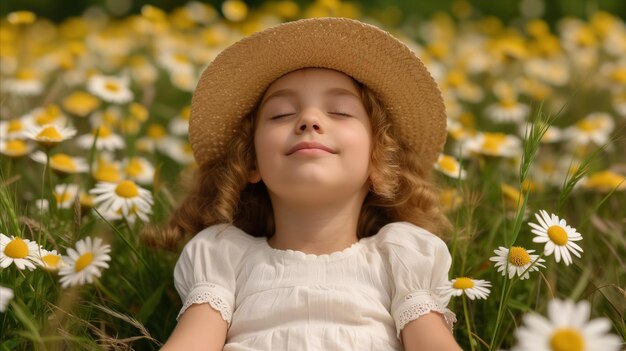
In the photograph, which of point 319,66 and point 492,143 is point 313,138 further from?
point 492,143

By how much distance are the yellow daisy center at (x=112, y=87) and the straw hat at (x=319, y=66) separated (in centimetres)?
102

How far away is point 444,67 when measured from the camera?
168 inches

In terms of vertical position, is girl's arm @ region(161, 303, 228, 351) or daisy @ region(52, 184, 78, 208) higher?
girl's arm @ region(161, 303, 228, 351)

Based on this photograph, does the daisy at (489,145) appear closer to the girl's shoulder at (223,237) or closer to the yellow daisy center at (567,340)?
the girl's shoulder at (223,237)

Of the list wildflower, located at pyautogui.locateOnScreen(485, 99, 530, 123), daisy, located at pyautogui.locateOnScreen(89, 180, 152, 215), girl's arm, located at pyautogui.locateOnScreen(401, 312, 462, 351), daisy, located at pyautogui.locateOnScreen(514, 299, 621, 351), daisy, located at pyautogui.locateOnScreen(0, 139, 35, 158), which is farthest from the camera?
wildflower, located at pyautogui.locateOnScreen(485, 99, 530, 123)

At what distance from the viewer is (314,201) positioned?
188cm

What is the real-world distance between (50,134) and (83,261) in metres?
0.51

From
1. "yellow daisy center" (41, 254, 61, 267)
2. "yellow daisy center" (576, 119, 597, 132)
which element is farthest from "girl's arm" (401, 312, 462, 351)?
"yellow daisy center" (576, 119, 597, 132)

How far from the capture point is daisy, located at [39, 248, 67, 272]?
5.99 feet

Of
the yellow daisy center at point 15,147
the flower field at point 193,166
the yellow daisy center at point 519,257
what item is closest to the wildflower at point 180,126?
the flower field at point 193,166

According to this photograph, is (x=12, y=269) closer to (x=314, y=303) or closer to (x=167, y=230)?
(x=167, y=230)

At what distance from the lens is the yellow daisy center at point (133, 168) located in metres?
2.65

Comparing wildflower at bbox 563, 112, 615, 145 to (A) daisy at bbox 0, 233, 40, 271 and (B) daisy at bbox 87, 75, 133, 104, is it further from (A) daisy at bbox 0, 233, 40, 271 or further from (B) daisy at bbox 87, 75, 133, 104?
(A) daisy at bbox 0, 233, 40, 271

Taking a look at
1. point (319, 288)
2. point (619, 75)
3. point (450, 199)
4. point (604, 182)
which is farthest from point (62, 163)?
point (619, 75)
